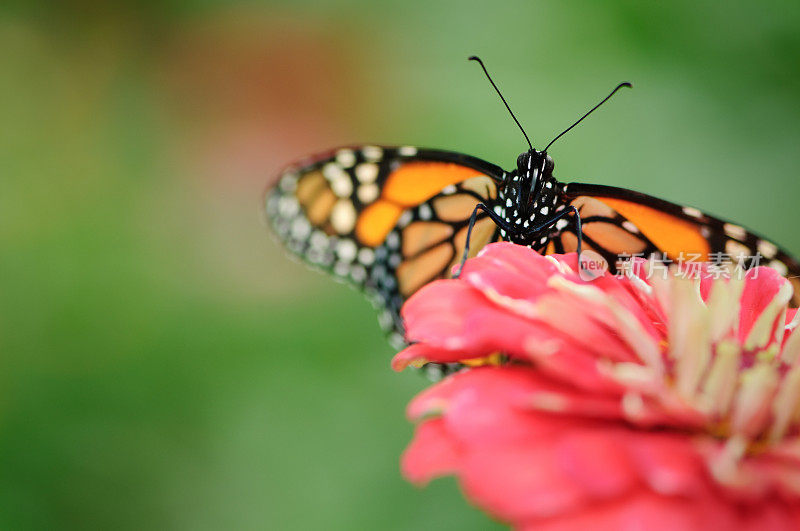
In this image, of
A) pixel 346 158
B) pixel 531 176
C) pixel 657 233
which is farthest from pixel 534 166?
pixel 346 158

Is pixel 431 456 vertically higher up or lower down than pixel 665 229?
lower down

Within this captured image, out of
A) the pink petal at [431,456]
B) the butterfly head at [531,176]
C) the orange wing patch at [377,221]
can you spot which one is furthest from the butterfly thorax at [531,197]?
the pink petal at [431,456]

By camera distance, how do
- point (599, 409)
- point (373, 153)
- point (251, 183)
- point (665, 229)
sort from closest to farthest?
point (599, 409) → point (665, 229) → point (373, 153) → point (251, 183)

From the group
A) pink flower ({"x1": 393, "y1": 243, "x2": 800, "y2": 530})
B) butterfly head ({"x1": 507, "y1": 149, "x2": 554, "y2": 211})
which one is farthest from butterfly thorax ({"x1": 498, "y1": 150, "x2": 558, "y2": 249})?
pink flower ({"x1": 393, "y1": 243, "x2": 800, "y2": 530})

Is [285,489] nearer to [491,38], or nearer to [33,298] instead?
[33,298]

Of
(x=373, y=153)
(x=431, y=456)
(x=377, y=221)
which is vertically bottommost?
(x=431, y=456)

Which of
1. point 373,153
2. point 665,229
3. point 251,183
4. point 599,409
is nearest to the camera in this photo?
point 599,409

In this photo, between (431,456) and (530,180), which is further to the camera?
(530,180)

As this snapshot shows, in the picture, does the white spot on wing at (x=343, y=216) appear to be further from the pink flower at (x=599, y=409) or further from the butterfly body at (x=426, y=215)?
the pink flower at (x=599, y=409)

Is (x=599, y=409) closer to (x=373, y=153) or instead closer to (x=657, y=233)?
(x=657, y=233)
